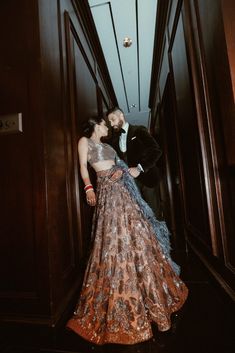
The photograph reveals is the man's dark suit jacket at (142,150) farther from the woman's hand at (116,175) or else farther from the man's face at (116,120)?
the woman's hand at (116,175)

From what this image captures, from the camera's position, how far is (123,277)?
1.22 m

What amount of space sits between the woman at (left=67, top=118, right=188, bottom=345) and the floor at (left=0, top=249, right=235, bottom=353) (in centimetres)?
4

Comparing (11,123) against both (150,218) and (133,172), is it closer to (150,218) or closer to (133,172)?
(133,172)

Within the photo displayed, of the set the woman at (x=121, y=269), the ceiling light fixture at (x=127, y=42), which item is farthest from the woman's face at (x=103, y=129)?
the ceiling light fixture at (x=127, y=42)

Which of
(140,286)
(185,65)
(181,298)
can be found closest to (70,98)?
(185,65)

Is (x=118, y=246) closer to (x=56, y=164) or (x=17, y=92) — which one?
(x=56, y=164)

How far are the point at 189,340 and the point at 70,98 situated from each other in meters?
1.75

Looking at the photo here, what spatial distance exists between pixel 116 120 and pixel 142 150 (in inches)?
13.7

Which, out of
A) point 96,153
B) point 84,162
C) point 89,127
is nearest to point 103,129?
point 89,127

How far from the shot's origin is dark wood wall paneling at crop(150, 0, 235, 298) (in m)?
0.97

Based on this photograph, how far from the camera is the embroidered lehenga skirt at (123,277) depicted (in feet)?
3.55

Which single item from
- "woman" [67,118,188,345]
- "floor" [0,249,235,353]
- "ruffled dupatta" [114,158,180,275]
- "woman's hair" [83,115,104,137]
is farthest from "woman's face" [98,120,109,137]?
"floor" [0,249,235,353]

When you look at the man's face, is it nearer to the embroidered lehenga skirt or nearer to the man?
the man

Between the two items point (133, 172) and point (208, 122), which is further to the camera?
point (133, 172)
